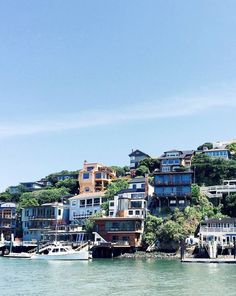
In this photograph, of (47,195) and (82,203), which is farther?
(47,195)

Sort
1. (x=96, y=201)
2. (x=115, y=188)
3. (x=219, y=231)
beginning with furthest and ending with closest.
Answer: (x=115, y=188) < (x=96, y=201) < (x=219, y=231)

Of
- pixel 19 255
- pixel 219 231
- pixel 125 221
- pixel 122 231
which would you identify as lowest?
pixel 19 255

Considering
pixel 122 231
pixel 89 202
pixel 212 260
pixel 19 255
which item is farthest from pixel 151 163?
pixel 212 260

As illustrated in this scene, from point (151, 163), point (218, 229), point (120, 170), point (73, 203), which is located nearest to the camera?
point (218, 229)

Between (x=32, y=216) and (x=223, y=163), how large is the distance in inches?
1542

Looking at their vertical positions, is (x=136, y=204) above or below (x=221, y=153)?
below

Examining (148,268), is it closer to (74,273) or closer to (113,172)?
(74,273)

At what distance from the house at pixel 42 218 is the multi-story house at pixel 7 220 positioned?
4.46 m

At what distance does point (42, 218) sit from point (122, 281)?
55.2m

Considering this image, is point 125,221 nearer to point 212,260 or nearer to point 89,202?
point 89,202

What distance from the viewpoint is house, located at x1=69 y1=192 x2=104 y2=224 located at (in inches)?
3642

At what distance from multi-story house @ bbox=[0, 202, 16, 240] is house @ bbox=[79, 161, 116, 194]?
1557 cm

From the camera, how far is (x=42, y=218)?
3713 inches

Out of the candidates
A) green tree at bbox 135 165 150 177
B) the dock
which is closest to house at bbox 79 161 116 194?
green tree at bbox 135 165 150 177
